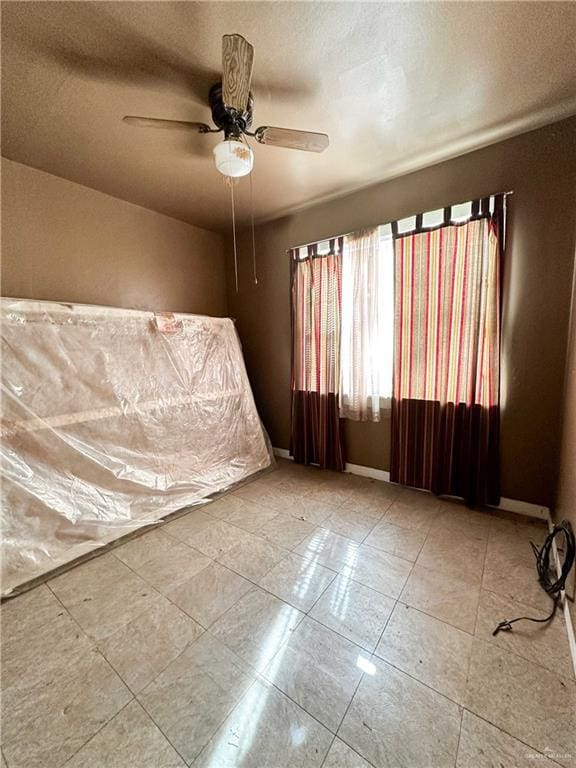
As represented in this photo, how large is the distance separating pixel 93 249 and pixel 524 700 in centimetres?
370

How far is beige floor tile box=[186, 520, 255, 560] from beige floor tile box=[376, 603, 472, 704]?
958 millimetres

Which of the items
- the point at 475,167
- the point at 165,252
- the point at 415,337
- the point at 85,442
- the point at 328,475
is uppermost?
the point at 475,167

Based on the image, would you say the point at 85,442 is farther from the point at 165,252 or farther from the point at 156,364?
the point at 165,252

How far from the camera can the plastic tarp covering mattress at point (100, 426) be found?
5.32 ft

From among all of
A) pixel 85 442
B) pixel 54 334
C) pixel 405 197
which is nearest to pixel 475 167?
pixel 405 197

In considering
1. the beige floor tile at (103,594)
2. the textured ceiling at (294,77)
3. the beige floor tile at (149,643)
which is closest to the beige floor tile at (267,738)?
the beige floor tile at (149,643)

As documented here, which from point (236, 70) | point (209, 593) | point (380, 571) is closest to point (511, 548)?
point (380, 571)

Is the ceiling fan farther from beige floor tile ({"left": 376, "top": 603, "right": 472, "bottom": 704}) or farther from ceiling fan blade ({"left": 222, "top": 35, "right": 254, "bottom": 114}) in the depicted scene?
beige floor tile ({"left": 376, "top": 603, "right": 472, "bottom": 704})

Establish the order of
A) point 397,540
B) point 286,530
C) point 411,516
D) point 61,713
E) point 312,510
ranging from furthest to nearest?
point 312,510, point 411,516, point 286,530, point 397,540, point 61,713

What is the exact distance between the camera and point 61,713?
98cm

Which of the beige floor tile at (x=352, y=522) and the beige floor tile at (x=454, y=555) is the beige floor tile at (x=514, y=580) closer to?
the beige floor tile at (x=454, y=555)

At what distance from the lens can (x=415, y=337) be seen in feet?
7.62

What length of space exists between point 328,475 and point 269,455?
0.67 meters

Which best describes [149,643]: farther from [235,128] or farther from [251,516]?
[235,128]
